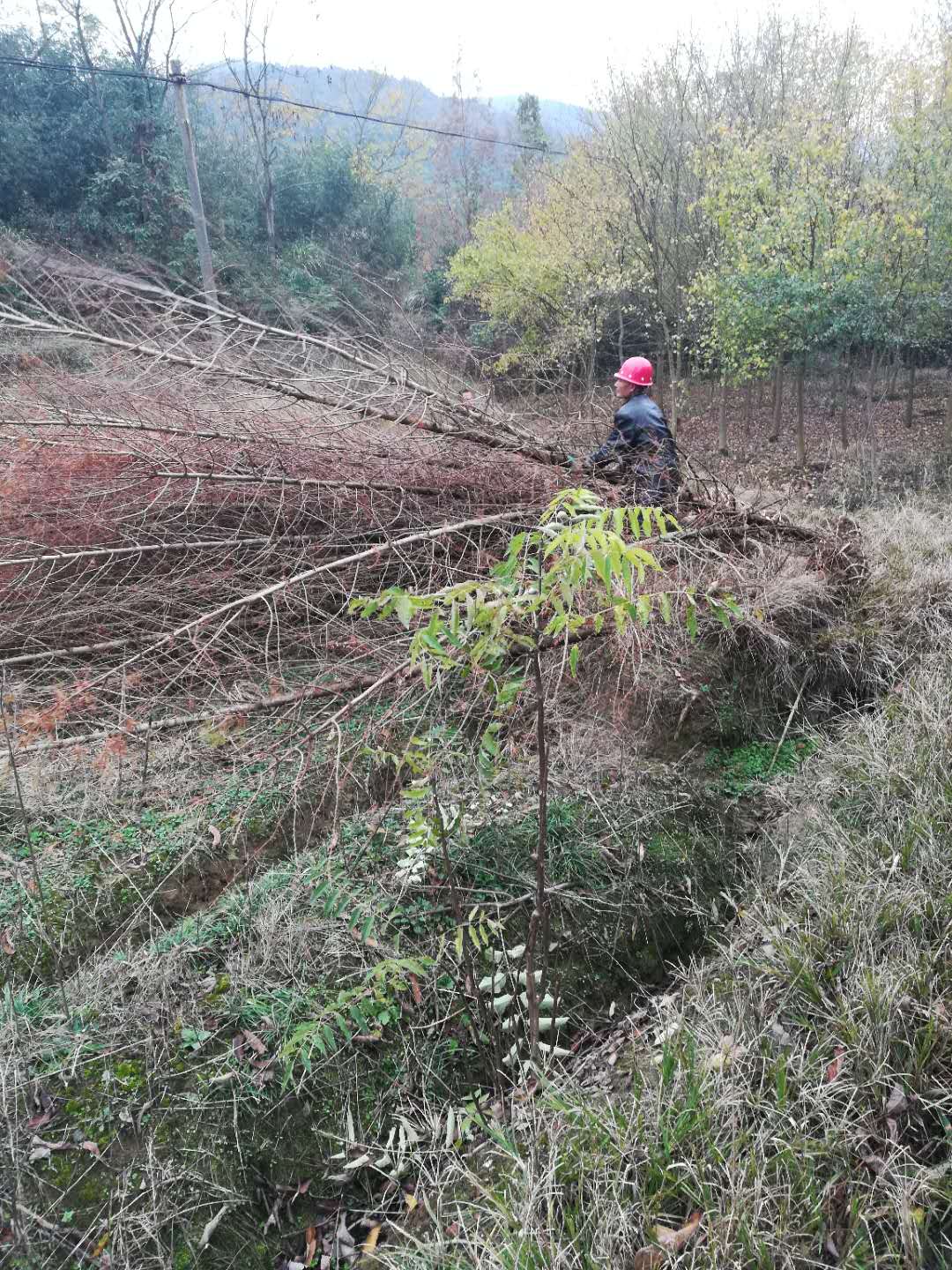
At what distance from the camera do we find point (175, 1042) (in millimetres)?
2529

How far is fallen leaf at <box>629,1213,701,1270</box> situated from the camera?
162 cm

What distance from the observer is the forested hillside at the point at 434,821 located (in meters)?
1.85

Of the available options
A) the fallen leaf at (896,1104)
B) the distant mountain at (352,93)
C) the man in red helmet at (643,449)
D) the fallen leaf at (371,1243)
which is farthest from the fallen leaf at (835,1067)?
the distant mountain at (352,93)

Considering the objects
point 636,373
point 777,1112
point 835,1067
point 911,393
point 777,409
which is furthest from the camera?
point 777,409

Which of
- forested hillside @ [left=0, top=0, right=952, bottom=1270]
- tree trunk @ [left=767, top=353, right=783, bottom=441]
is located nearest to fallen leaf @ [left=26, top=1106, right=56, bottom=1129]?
forested hillside @ [left=0, top=0, right=952, bottom=1270]

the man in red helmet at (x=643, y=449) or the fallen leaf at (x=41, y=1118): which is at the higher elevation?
the man in red helmet at (x=643, y=449)

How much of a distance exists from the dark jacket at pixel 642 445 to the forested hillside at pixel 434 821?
0.12ft

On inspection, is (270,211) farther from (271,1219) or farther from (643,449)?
(271,1219)

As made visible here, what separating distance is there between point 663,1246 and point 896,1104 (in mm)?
768

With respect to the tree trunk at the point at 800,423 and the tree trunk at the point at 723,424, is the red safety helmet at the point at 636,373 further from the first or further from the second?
the tree trunk at the point at 723,424

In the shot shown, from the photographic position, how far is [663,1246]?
1623 mm

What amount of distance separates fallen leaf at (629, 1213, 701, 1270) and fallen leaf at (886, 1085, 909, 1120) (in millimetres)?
621

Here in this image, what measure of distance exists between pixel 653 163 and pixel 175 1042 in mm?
14863

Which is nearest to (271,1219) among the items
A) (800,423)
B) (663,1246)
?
(663,1246)
